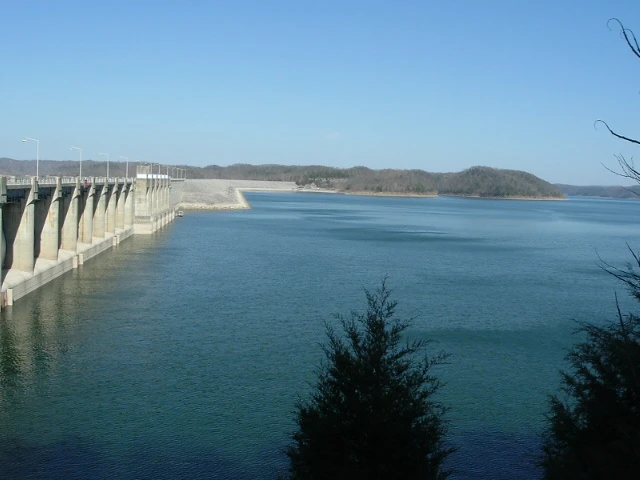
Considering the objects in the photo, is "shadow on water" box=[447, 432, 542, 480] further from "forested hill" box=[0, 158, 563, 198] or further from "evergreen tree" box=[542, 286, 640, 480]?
"forested hill" box=[0, 158, 563, 198]

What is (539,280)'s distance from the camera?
1139 inches

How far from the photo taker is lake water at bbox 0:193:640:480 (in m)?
11.0

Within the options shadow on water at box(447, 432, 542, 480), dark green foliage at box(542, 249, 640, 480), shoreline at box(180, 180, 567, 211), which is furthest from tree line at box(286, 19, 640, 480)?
shoreline at box(180, 180, 567, 211)

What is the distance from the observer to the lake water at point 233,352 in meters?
11.0

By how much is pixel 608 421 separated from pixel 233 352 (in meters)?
11.2

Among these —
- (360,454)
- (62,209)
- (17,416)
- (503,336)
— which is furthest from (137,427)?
(62,209)

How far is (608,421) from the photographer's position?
6219 mm

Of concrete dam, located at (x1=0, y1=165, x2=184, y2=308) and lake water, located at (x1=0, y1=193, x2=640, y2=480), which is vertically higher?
concrete dam, located at (x1=0, y1=165, x2=184, y2=308)

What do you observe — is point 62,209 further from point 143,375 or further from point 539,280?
point 539,280

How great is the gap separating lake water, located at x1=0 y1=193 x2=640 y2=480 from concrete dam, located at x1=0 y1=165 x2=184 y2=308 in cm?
85

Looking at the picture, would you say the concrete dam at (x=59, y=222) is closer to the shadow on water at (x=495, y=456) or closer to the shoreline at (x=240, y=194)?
the shadow on water at (x=495, y=456)

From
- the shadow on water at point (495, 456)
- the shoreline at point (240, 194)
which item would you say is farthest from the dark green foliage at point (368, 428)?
the shoreline at point (240, 194)

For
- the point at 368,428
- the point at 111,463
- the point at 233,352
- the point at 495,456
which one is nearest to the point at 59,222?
the point at 233,352

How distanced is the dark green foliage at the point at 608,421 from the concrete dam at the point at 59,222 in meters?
17.9
